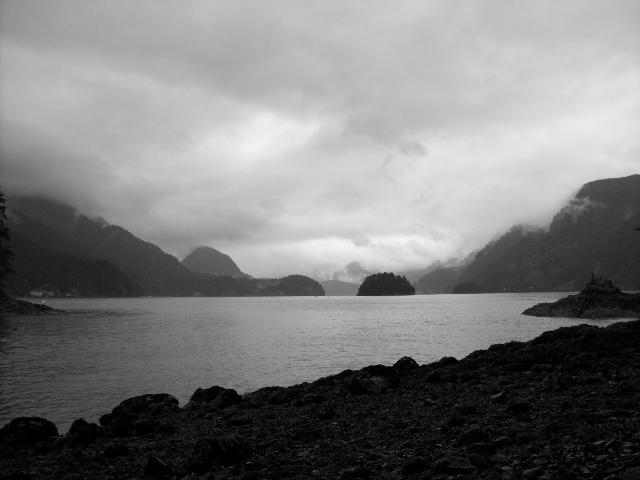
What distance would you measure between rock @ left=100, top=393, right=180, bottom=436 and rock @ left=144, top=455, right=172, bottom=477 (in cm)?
666

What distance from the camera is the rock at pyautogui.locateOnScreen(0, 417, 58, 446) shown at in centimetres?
2030

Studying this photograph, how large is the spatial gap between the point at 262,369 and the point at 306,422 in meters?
27.0

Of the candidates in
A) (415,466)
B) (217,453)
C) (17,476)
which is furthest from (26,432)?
(415,466)

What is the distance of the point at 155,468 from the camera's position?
48.4ft

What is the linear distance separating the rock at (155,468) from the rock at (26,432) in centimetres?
909

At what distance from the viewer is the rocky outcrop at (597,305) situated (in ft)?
370

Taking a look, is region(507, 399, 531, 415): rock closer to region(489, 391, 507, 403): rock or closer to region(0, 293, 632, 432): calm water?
region(489, 391, 507, 403): rock

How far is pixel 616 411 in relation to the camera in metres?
15.7

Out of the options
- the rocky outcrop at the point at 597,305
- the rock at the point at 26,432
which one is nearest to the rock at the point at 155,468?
the rock at the point at 26,432

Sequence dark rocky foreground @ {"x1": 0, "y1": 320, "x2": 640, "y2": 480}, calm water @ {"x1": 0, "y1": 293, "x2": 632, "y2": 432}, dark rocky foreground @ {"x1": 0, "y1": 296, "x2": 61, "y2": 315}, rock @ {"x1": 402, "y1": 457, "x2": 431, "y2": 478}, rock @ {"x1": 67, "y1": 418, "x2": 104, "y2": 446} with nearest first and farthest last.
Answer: rock @ {"x1": 402, "y1": 457, "x2": 431, "y2": 478} → dark rocky foreground @ {"x1": 0, "y1": 320, "x2": 640, "y2": 480} → rock @ {"x1": 67, "y1": 418, "x2": 104, "y2": 446} → calm water @ {"x1": 0, "y1": 293, "x2": 632, "y2": 432} → dark rocky foreground @ {"x1": 0, "y1": 296, "x2": 61, "y2": 315}

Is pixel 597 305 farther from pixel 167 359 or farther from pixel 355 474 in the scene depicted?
pixel 355 474

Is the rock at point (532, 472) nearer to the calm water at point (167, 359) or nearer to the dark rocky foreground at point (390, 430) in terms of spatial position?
the dark rocky foreground at point (390, 430)

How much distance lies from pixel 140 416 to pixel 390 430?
13566 mm

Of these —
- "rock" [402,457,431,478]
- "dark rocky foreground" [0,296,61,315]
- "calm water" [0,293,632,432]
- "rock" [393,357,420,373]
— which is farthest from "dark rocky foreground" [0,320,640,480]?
"dark rocky foreground" [0,296,61,315]
